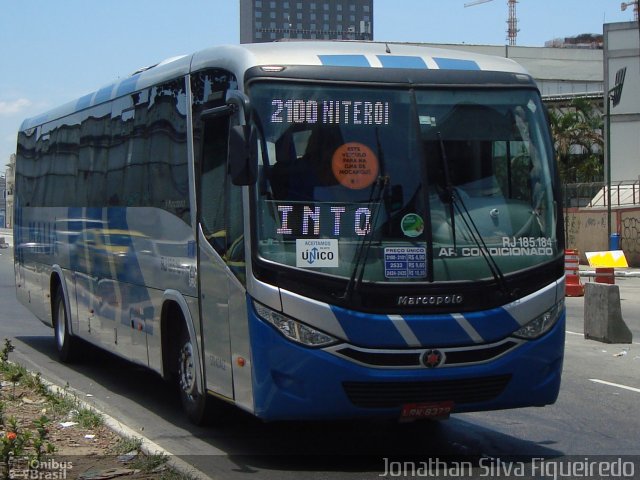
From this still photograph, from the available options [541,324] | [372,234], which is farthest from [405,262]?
[541,324]

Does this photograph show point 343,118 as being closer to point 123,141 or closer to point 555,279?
point 555,279

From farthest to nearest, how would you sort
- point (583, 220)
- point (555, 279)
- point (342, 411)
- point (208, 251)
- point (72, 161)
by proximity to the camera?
point (583, 220), point (72, 161), point (208, 251), point (555, 279), point (342, 411)

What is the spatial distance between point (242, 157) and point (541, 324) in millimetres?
2621

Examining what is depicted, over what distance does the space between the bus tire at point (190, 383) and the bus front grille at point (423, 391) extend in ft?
6.29

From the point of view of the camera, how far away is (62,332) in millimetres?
13922

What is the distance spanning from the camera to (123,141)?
1112cm

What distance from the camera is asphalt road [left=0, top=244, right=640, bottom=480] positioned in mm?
7754

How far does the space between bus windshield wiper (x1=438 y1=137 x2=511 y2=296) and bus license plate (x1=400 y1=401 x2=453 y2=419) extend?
3.16 ft

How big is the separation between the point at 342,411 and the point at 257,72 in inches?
103

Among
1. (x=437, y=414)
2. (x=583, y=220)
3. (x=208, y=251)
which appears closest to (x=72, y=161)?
(x=208, y=251)

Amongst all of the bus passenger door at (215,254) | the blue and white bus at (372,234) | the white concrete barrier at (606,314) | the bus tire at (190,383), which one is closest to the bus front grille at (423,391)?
the blue and white bus at (372,234)

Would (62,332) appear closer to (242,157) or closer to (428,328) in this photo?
(242,157)

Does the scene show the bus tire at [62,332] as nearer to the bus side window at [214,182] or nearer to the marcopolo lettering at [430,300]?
the bus side window at [214,182]

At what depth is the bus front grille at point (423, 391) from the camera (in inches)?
289
